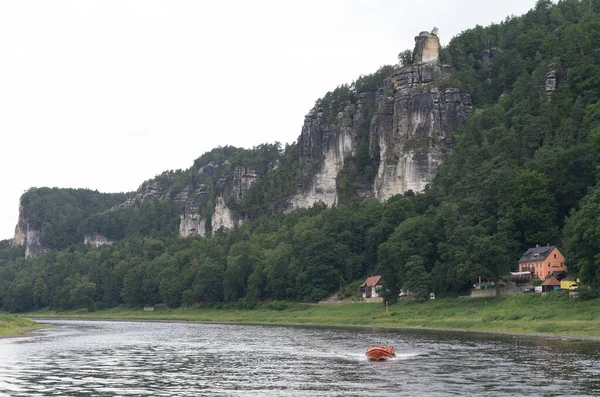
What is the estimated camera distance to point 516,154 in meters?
138

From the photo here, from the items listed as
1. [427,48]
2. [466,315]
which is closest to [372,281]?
[466,315]

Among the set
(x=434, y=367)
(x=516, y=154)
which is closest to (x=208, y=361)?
(x=434, y=367)

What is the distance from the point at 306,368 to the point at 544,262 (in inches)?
2209

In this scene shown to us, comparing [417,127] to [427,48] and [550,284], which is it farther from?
[550,284]

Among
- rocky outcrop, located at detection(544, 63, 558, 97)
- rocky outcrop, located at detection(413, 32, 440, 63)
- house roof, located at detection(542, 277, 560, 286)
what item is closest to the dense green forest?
rocky outcrop, located at detection(544, 63, 558, 97)

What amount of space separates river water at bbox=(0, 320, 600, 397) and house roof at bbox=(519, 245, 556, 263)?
1034 inches

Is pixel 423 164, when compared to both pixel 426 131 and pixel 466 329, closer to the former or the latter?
pixel 426 131

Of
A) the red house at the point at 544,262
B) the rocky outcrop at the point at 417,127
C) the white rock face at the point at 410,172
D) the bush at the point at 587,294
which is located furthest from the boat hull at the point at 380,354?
the rocky outcrop at the point at 417,127

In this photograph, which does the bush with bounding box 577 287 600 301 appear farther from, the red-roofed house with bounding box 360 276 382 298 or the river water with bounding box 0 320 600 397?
the red-roofed house with bounding box 360 276 382 298

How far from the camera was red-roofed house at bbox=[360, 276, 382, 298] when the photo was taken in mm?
134125

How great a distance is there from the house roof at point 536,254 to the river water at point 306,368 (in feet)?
86.2

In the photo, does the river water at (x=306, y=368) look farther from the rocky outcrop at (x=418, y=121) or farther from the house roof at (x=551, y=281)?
the rocky outcrop at (x=418, y=121)

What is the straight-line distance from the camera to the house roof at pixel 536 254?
107 m

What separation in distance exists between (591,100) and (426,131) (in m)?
49.2
